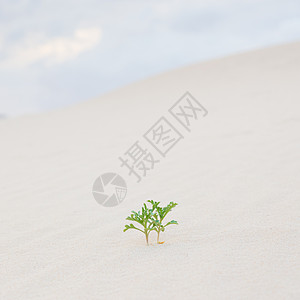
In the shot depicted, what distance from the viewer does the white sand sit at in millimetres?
2320

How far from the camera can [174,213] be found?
3342 mm

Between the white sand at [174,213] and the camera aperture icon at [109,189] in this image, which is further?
the camera aperture icon at [109,189]

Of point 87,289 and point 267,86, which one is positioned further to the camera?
point 267,86

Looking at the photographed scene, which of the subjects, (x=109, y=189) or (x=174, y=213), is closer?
(x=174, y=213)

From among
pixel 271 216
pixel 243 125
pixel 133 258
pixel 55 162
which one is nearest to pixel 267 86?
pixel 243 125

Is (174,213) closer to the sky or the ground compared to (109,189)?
closer to the ground

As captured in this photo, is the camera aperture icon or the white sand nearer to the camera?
the white sand

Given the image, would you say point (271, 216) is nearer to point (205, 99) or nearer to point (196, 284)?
point (196, 284)

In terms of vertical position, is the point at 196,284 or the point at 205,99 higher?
the point at 205,99

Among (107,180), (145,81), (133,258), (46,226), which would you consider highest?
(145,81)

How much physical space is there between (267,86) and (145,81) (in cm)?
479

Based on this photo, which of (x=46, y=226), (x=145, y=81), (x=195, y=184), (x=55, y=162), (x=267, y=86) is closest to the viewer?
(x=46, y=226)

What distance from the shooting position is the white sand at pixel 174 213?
232 centimetres

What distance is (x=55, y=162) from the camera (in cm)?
573
